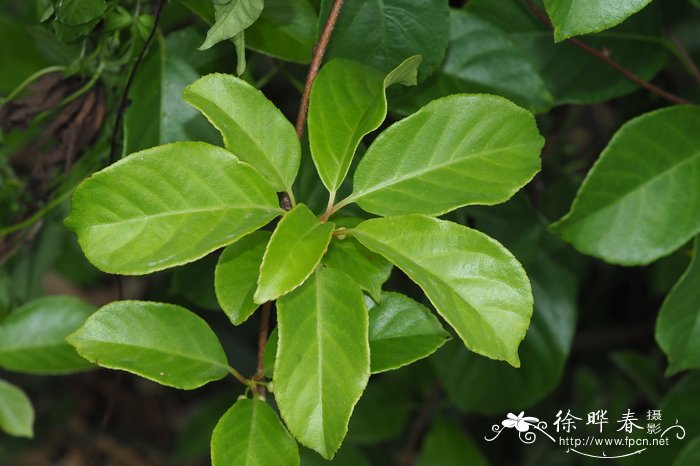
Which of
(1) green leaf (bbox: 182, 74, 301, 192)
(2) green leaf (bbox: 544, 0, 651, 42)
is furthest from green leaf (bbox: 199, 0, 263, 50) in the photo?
(2) green leaf (bbox: 544, 0, 651, 42)

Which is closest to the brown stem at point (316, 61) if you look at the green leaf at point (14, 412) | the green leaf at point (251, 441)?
the green leaf at point (251, 441)

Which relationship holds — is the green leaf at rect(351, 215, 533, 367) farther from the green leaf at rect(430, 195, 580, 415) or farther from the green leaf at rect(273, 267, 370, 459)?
the green leaf at rect(430, 195, 580, 415)

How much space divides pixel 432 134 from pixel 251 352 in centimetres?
121

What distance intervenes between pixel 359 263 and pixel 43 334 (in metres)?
0.58

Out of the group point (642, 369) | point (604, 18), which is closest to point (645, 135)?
point (604, 18)

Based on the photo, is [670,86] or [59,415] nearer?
[670,86]

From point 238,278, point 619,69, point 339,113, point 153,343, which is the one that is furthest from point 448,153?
point 619,69

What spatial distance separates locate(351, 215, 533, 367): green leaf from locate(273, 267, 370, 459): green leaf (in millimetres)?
57

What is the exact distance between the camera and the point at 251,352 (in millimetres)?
1831

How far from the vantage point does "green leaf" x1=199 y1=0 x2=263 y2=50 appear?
0.74 metres

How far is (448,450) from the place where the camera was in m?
1.56

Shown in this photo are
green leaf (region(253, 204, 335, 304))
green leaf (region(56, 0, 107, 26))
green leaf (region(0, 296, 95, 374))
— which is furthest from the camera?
green leaf (region(0, 296, 95, 374))

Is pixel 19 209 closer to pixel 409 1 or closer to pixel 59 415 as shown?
pixel 409 1

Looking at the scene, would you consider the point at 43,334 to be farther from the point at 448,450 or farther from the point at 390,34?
the point at 448,450
